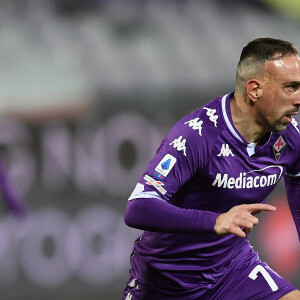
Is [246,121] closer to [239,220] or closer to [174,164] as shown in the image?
[174,164]

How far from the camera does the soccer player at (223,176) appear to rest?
3.78 m

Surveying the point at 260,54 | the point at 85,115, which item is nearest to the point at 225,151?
the point at 260,54

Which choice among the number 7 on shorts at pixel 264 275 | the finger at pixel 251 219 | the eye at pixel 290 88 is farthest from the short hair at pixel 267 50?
the number 7 on shorts at pixel 264 275

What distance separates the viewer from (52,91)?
6438mm

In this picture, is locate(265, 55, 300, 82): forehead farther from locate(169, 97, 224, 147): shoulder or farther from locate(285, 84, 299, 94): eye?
locate(169, 97, 224, 147): shoulder

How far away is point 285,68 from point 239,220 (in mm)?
910

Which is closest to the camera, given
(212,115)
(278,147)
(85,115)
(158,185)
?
(158,185)

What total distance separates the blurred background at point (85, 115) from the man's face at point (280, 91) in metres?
2.68

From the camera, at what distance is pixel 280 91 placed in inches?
157

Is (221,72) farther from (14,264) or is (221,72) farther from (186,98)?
(14,264)

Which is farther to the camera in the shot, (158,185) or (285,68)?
(285,68)

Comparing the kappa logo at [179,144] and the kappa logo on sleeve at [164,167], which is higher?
the kappa logo at [179,144]

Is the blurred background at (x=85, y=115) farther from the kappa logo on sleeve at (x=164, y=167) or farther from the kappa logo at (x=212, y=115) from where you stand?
the kappa logo on sleeve at (x=164, y=167)

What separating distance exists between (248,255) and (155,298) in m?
0.54
